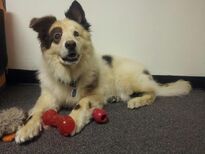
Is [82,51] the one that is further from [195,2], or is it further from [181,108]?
[195,2]

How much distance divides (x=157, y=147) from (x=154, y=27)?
5.22 feet

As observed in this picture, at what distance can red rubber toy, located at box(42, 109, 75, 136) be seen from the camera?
207 centimetres

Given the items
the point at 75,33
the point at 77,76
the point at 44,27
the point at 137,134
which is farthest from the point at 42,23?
the point at 137,134

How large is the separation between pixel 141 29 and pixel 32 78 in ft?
4.43

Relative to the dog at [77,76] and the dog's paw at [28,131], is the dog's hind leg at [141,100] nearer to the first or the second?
the dog at [77,76]

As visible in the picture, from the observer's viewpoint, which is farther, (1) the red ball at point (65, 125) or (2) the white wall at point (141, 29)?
(2) the white wall at point (141, 29)

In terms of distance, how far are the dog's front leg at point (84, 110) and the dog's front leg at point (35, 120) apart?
0.25 m

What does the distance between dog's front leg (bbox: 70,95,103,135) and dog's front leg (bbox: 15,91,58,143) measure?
25cm

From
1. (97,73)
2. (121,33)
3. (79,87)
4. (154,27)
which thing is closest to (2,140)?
(79,87)

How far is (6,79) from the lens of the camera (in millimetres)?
3459

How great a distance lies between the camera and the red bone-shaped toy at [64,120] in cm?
208

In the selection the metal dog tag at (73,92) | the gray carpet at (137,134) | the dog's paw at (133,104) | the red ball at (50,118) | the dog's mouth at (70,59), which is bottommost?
the gray carpet at (137,134)

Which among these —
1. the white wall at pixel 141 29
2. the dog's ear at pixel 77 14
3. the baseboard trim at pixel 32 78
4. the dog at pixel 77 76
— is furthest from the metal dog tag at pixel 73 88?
the baseboard trim at pixel 32 78

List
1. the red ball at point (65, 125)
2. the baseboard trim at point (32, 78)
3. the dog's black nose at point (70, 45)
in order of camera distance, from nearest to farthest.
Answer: the red ball at point (65, 125), the dog's black nose at point (70, 45), the baseboard trim at point (32, 78)
